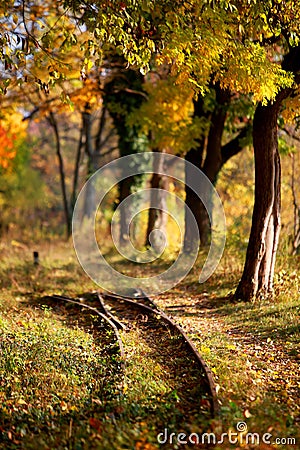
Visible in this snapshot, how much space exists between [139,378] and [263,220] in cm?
604

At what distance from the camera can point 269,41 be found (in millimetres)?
11711

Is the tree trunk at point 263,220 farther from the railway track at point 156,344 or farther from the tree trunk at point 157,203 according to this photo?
the tree trunk at point 157,203

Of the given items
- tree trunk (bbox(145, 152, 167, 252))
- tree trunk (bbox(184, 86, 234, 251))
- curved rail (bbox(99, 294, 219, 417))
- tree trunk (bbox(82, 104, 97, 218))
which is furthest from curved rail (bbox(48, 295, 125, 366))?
tree trunk (bbox(82, 104, 97, 218))

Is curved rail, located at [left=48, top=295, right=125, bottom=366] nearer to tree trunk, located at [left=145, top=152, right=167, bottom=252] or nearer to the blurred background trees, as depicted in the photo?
the blurred background trees

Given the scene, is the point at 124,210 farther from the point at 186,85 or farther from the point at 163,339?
the point at 163,339

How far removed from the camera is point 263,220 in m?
12.8

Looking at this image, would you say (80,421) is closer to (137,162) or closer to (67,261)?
(67,261)

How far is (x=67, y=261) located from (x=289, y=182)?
28.7 ft

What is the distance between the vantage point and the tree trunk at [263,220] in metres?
12.6

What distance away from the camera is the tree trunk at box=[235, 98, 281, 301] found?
1258 cm

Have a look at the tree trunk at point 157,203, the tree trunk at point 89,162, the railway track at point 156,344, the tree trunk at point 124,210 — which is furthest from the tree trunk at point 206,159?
the tree trunk at point 89,162

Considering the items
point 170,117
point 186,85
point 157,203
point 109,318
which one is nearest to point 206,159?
point 170,117

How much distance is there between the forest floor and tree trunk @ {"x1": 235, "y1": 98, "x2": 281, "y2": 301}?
1.49ft

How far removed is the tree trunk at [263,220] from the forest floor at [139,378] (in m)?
0.45
